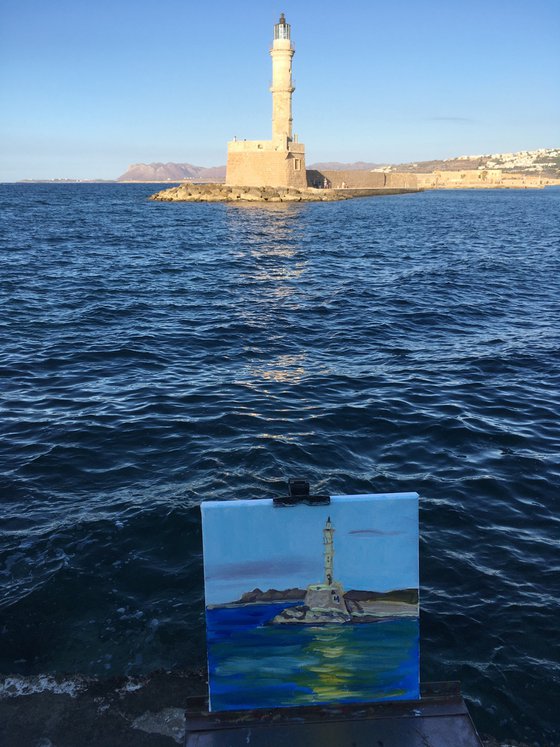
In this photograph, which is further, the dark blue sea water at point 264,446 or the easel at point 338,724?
the dark blue sea water at point 264,446

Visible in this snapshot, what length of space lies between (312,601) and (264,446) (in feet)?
22.3

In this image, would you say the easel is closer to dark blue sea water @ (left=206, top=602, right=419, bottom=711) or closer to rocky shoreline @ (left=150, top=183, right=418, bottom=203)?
dark blue sea water @ (left=206, top=602, right=419, bottom=711)

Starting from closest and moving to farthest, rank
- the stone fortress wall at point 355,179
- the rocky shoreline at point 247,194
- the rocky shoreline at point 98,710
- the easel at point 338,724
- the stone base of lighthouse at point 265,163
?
the easel at point 338,724
the rocky shoreline at point 98,710
the rocky shoreline at point 247,194
the stone base of lighthouse at point 265,163
the stone fortress wall at point 355,179

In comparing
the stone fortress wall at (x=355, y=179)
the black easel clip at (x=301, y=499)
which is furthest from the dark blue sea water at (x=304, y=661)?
the stone fortress wall at (x=355, y=179)

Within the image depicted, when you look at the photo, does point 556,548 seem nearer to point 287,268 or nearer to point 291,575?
point 291,575

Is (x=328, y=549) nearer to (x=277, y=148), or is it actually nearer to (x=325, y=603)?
(x=325, y=603)

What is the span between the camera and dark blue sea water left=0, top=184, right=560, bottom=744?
6.49 m

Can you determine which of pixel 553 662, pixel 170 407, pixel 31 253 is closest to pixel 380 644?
pixel 553 662

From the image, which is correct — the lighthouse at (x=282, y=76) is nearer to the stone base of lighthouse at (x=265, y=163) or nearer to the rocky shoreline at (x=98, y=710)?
the stone base of lighthouse at (x=265, y=163)

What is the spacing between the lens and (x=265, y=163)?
99500 millimetres

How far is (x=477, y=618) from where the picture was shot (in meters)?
6.79

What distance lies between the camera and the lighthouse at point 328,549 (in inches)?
165

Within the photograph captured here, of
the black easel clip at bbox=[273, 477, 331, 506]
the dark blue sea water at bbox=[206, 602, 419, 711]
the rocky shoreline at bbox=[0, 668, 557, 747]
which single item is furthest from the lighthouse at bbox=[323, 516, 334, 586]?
the rocky shoreline at bbox=[0, 668, 557, 747]

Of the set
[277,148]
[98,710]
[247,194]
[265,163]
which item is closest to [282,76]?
[277,148]
